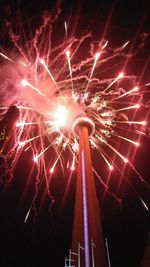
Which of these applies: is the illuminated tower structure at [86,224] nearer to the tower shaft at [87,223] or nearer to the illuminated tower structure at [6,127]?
the tower shaft at [87,223]

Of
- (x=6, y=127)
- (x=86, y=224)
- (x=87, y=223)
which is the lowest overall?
(x=86, y=224)

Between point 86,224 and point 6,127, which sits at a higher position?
point 6,127

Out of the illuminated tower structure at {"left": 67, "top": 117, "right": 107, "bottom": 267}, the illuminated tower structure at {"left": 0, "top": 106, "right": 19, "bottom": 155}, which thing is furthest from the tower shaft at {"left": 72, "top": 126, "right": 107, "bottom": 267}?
the illuminated tower structure at {"left": 0, "top": 106, "right": 19, "bottom": 155}

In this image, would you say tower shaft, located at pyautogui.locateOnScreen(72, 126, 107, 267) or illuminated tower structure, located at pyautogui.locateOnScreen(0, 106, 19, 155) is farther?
illuminated tower structure, located at pyautogui.locateOnScreen(0, 106, 19, 155)

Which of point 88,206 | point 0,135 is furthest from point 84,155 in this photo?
point 0,135

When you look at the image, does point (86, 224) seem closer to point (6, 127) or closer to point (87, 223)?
point (87, 223)

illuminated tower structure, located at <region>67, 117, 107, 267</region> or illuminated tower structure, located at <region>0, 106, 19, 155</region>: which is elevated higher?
illuminated tower structure, located at <region>0, 106, 19, 155</region>

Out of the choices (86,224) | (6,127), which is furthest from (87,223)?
(6,127)

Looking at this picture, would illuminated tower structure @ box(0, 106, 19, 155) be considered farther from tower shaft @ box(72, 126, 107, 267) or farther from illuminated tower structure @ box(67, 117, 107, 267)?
tower shaft @ box(72, 126, 107, 267)
